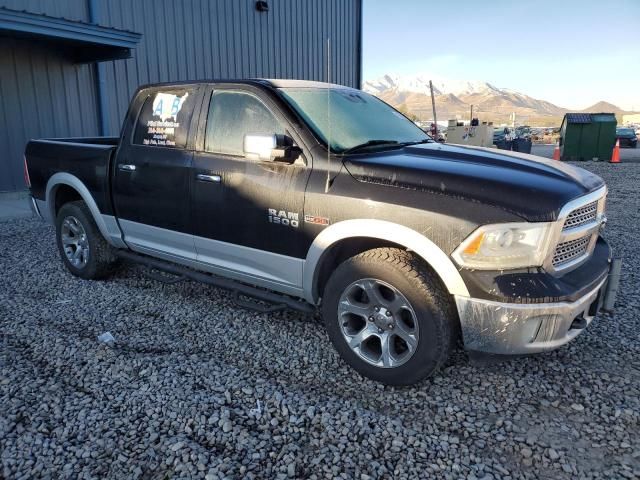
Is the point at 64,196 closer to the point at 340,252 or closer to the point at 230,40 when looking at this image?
the point at 340,252

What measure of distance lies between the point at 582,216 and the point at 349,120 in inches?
68.2

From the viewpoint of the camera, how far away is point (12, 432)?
269cm

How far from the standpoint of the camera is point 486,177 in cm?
290

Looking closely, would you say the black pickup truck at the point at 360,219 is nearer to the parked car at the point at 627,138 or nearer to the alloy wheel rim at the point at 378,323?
the alloy wheel rim at the point at 378,323

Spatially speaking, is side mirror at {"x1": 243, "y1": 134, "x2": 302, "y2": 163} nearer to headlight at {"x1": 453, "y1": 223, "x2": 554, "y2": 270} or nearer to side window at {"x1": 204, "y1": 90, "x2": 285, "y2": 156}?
side window at {"x1": 204, "y1": 90, "x2": 285, "y2": 156}

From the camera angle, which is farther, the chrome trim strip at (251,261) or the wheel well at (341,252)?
the chrome trim strip at (251,261)

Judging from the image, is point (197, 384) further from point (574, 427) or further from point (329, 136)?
point (574, 427)

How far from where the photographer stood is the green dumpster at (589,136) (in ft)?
64.1

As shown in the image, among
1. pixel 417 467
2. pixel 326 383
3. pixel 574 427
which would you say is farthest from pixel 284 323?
pixel 574 427

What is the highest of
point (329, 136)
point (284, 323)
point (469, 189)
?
point (329, 136)

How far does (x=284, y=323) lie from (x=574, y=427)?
7.18 feet

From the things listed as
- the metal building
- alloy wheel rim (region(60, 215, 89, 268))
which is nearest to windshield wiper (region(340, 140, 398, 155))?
alloy wheel rim (region(60, 215, 89, 268))

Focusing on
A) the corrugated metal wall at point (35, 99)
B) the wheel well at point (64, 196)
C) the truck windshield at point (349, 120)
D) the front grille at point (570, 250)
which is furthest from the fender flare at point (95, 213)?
the corrugated metal wall at point (35, 99)

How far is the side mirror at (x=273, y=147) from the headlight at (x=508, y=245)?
132 cm
